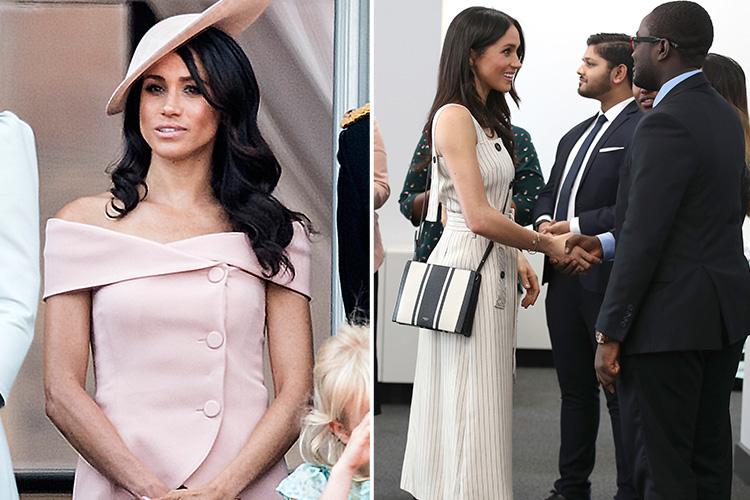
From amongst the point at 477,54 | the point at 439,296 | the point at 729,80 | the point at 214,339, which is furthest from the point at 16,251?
the point at 729,80

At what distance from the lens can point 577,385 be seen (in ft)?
9.12

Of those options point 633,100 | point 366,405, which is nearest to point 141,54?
point 366,405

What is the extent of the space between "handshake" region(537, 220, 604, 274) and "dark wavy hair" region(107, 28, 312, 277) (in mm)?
875

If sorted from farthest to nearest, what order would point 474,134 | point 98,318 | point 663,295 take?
point 474,134
point 663,295
point 98,318

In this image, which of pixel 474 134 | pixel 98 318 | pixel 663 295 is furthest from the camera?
pixel 474 134

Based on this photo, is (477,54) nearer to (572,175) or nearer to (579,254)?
(572,175)

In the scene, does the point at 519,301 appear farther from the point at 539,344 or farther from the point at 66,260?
the point at 66,260

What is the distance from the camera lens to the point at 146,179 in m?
2.06

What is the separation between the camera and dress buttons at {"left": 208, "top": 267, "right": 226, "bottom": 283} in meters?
2.04

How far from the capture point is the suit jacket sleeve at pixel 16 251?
2035 millimetres

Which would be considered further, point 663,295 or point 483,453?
point 483,453

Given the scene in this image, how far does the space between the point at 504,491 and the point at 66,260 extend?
4.80ft

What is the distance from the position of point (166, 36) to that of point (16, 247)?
1.68 ft

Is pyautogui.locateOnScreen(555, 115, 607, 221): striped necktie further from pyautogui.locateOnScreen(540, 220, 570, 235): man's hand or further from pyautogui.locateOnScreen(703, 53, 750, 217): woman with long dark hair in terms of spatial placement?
pyautogui.locateOnScreen(703, 53, 750, 217): woman with long dark hair
